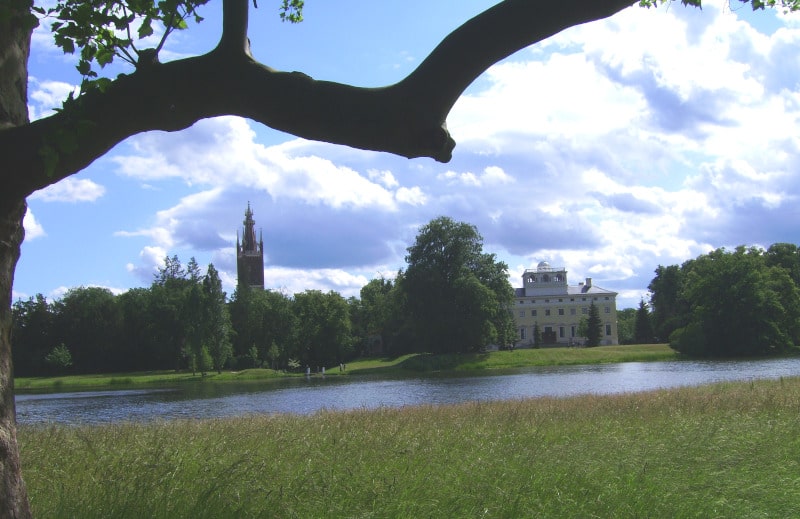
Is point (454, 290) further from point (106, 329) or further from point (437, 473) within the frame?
point (437, 473)

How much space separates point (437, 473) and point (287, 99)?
359 centimetres

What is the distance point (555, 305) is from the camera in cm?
12612

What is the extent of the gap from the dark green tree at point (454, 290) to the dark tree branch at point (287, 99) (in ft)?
211

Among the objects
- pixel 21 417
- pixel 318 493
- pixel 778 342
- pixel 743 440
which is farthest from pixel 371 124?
pixel 778 342

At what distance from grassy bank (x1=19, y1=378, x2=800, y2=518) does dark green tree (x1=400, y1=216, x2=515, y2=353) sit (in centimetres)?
5950

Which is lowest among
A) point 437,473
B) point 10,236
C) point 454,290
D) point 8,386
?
point 437,473

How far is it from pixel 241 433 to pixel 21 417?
15.1 metres

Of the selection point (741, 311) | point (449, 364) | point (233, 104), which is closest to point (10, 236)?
point (233, 104)

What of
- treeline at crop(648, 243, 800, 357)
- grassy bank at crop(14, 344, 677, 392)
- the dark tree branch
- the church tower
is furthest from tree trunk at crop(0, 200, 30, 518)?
the church tower

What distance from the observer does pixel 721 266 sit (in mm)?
72125

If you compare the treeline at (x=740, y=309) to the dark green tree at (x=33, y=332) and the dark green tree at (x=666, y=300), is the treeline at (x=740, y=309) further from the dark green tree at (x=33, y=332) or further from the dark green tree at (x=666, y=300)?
the dark green tree at (x=33, y=332)

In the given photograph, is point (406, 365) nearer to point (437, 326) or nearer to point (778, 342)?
point (437, 326)

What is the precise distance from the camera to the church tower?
169 metres

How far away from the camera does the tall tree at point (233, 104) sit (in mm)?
3855
